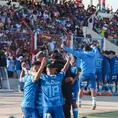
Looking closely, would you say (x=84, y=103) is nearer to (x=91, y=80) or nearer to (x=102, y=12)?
(x=91, y=80)

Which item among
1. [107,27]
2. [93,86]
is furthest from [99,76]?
[107,27]

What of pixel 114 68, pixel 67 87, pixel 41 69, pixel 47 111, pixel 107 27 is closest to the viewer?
pixel 41 69

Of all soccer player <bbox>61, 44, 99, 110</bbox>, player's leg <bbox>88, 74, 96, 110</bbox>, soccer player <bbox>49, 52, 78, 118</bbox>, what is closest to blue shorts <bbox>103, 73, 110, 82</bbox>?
soccer player <bbox>61, 44, 99, 110</bbox>

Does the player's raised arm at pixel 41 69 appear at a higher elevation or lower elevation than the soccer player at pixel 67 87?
higher

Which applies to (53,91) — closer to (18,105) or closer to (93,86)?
(93,86)

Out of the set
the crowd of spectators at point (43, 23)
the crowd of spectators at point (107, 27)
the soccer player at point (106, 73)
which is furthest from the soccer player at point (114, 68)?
the crowd of spectators at point (107, 27)

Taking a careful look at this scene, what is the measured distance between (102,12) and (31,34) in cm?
1907

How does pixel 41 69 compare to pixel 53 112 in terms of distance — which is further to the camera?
pixel 53 112

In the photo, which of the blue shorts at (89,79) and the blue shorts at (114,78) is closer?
the blue shorts at (89,79)

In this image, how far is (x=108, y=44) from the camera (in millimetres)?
26531

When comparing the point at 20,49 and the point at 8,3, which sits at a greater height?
the point at 8,3

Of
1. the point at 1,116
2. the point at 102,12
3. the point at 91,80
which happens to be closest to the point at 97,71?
the point at 91,80

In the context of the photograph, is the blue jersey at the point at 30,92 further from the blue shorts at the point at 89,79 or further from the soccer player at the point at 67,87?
the blue shorts at the point at 89,79

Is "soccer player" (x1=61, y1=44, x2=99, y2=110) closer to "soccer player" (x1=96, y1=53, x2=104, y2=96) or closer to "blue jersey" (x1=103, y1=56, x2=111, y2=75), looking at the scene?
"soccer player" (x1=96, y1=53, x2=104, y2=96)
